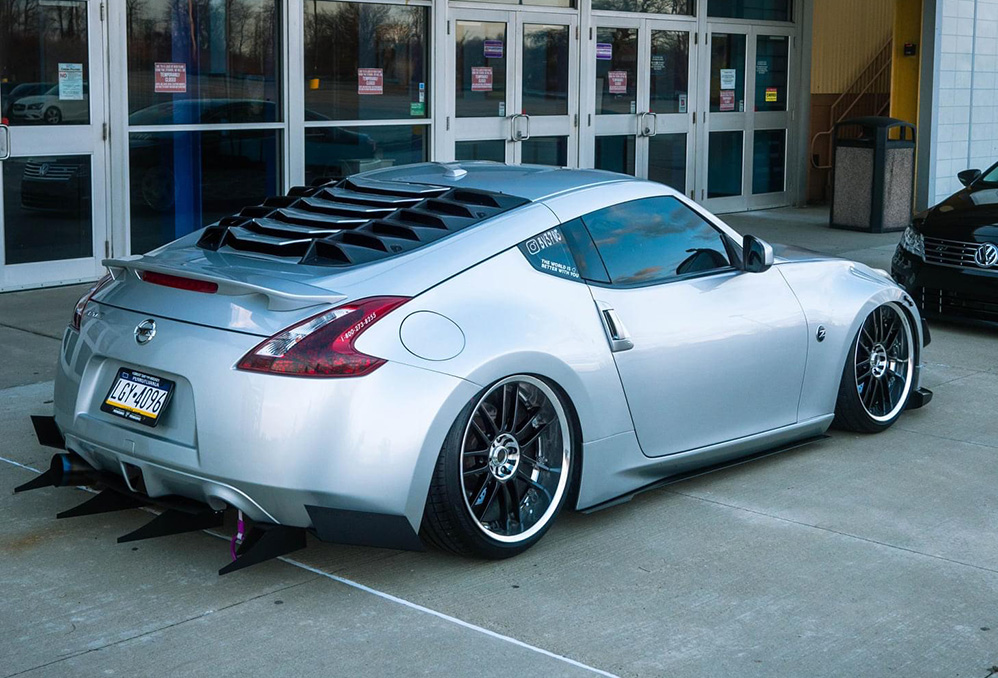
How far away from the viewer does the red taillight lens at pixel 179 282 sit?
4555 mm

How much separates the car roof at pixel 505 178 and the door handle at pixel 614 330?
0.52 metres

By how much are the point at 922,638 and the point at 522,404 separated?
5.12 ft

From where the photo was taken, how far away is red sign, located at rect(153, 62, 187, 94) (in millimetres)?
10766

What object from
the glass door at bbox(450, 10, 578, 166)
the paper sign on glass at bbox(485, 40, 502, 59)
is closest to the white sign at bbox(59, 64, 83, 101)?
the glass door at bbox(450, 10, 578, 166)

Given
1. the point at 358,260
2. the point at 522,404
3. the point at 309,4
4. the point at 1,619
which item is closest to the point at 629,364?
the point at 522,404

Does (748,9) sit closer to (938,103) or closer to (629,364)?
(938,103)

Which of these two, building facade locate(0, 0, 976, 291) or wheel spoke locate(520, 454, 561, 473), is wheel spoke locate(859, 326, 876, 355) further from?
building facade locate(0, 0, 976, 291)

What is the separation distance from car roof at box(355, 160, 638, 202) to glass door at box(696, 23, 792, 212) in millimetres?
10342

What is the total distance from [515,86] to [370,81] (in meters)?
1.85

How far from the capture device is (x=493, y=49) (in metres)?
13.4

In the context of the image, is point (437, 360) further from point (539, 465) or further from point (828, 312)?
point (828, 312)

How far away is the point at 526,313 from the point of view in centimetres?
477

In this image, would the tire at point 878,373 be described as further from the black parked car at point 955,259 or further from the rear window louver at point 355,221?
the black parked car at point 955,259

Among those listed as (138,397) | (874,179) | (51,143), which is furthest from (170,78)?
(874,179)
